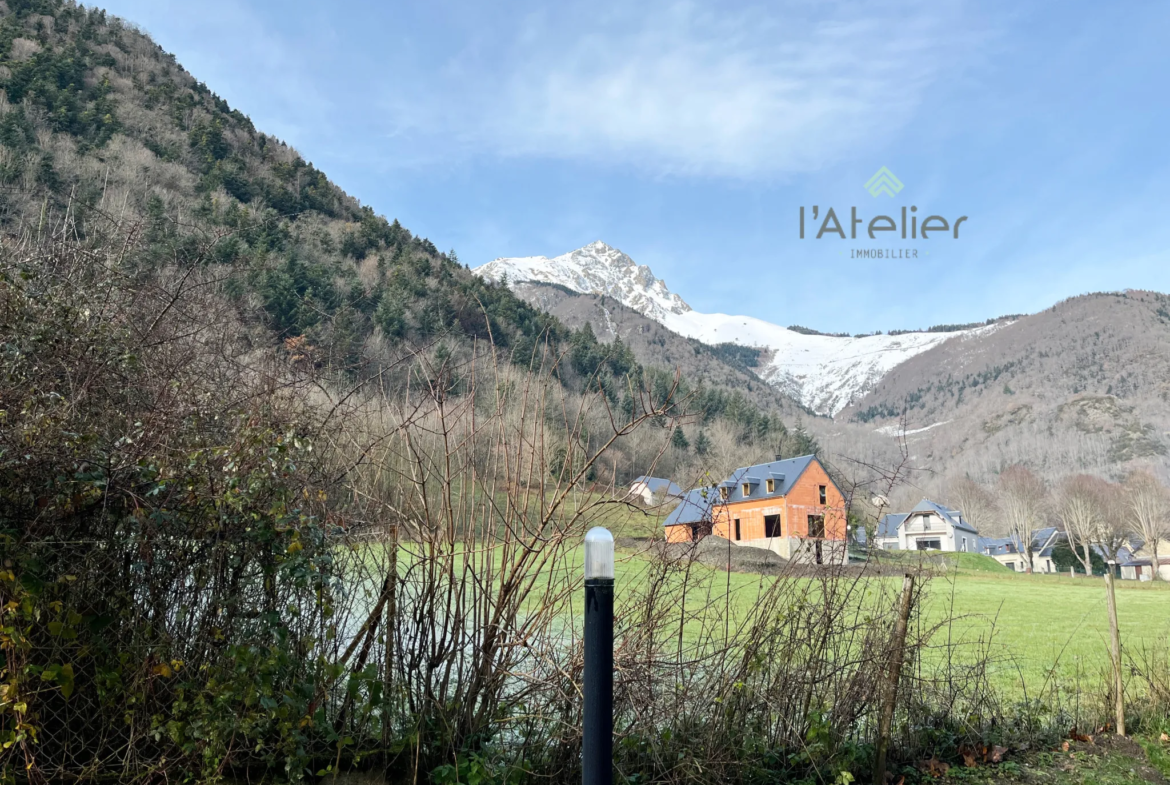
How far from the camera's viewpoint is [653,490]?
3.74 metres

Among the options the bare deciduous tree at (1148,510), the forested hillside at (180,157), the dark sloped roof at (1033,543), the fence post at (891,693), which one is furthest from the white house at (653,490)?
the dark sloped roof at (1033,543)

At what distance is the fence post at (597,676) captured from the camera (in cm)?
178

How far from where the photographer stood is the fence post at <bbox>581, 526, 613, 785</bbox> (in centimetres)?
178

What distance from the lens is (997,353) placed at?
162 metres

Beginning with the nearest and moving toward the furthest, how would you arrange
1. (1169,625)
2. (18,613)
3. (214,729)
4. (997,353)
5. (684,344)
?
(18,613) → (214,729) → (1169,625) → (684,344) → (997,353)

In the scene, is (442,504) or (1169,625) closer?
(442,504)

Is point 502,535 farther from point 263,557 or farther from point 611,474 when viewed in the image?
point 263,557

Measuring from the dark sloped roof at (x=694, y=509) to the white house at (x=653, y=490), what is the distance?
0.08m

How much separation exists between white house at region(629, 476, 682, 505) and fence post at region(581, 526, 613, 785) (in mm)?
1480

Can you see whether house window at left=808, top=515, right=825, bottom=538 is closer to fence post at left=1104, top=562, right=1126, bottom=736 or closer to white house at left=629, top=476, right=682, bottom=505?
white house at left=629, top=476, right=682, bottom=505

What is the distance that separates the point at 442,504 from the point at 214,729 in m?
1.14

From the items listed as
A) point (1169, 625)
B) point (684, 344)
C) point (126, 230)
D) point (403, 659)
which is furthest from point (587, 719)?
point (684, 344)

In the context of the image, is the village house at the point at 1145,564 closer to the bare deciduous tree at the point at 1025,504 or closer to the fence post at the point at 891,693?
the bare deciduous tree at the point at 1025,504

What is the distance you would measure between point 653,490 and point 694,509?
0.53 metres
